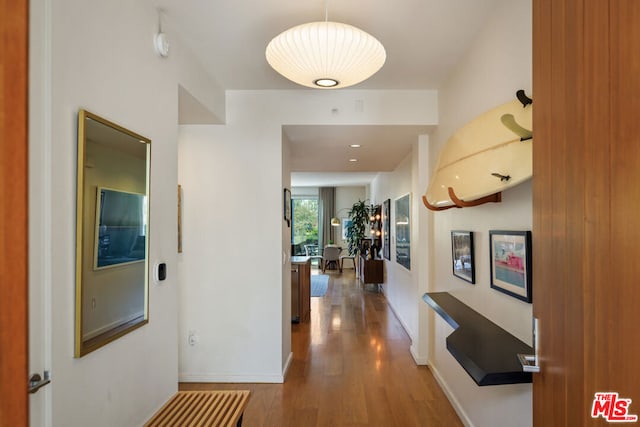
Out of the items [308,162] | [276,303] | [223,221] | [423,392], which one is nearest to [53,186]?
[223,221]

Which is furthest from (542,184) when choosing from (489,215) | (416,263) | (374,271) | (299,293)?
(374,271)

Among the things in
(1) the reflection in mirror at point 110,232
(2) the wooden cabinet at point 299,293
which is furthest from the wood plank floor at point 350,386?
(1) the reflection in mirror at point 110,232

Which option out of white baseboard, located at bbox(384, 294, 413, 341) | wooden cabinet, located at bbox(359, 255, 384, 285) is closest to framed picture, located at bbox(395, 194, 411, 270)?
white baseboard, located at bbox(384, 294, 413, 341)

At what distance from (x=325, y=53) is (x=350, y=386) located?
9.25 feet

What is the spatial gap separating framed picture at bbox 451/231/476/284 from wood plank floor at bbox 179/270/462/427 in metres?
1.15

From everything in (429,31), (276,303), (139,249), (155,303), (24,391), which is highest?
(429,31)

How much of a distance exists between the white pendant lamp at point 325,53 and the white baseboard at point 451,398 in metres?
2.47

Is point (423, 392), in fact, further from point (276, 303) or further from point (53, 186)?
point (53, 186)

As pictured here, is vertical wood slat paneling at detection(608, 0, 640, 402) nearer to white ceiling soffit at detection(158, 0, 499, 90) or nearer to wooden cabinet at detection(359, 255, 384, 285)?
white ceiling soffit at detection(158, 0, 499, 90)

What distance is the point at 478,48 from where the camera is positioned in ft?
7.43

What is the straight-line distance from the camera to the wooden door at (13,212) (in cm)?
58

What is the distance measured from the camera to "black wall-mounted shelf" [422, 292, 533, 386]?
4.39 feet

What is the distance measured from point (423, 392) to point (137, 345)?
8.06 ft

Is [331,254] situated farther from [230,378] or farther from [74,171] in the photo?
[74,171]
